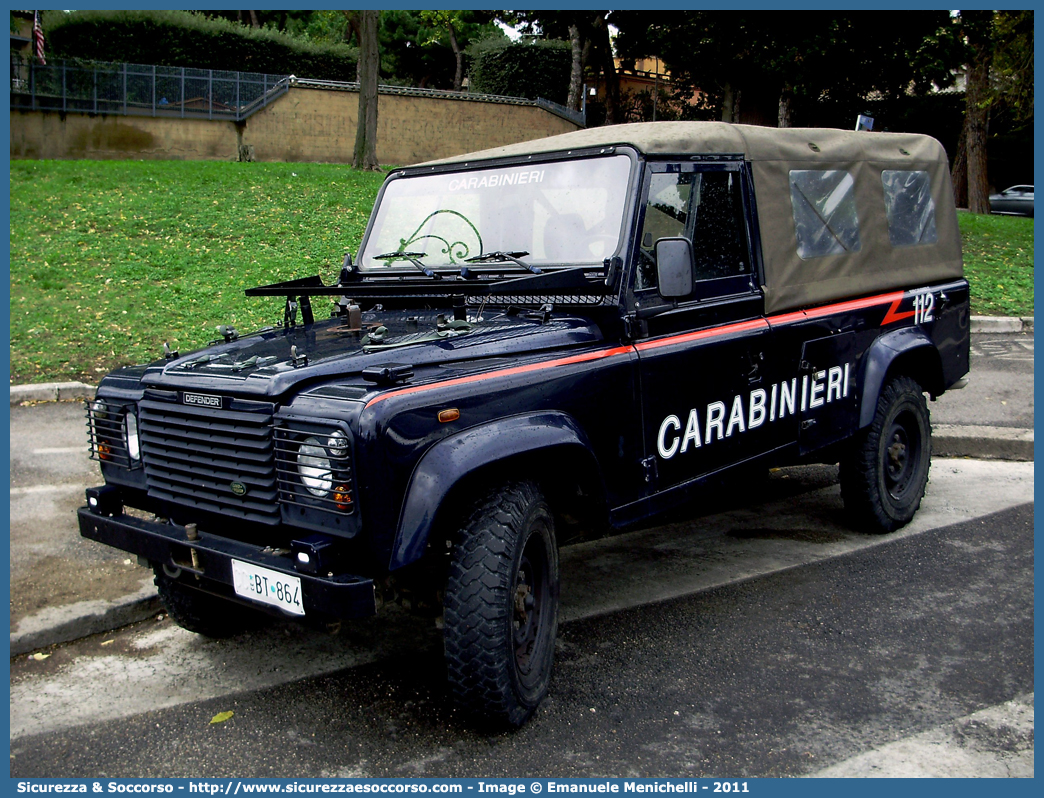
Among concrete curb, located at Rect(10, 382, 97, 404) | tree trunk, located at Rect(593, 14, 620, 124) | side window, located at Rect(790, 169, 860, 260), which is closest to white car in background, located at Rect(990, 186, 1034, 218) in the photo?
tree trunk, located at Rect(593, 14, 620, 124)

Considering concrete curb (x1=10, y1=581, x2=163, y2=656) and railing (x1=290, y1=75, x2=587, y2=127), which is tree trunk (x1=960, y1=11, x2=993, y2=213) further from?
concrete curb (x1=10, y1=581, x2=163, y2=656)

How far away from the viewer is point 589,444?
3.55 metres

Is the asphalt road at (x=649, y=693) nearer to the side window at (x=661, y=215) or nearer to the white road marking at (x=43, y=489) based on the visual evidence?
the side window at (x=661, y=215)

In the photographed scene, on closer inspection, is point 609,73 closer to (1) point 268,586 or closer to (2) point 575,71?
(2) point 575,71

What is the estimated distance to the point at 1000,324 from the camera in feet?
35.8

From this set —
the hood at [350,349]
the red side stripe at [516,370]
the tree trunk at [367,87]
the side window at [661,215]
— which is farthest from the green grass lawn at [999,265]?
the tree trunk at [367,87]

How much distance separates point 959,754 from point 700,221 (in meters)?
2.54

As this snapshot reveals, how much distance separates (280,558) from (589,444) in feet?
4.09

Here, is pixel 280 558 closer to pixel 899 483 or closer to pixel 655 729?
pixel 655 729

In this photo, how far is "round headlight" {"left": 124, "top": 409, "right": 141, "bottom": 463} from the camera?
3.61 meters

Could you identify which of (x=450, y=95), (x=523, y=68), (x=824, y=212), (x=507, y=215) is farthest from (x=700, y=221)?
(x=523, y=68)

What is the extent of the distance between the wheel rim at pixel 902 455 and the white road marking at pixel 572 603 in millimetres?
273

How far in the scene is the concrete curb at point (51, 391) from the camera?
8.08m

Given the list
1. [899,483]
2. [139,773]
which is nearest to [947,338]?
[899,483]
